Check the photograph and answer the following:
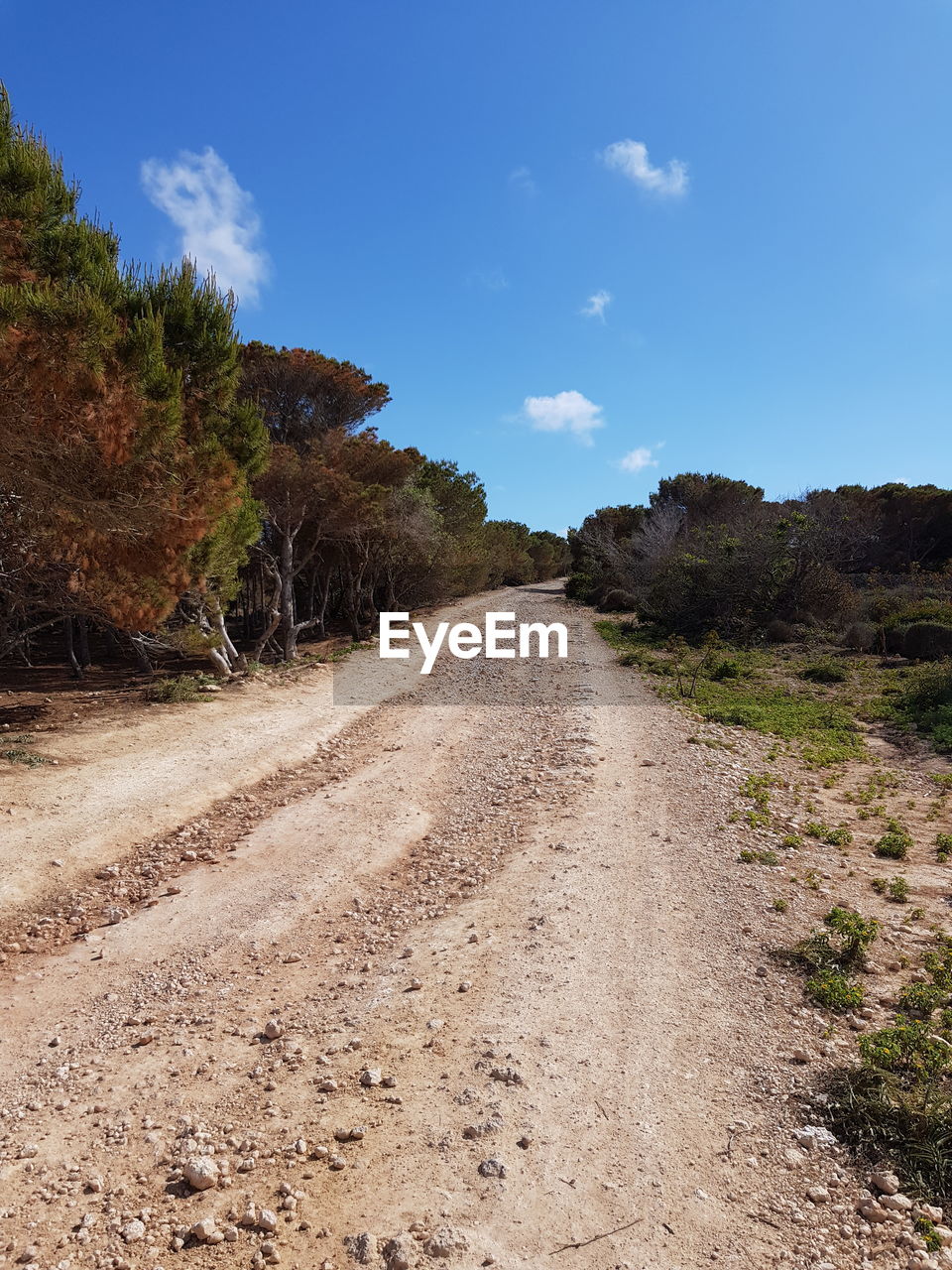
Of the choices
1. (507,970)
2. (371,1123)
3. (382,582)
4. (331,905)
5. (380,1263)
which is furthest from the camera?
(382,582)

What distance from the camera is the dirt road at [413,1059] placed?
2691mm

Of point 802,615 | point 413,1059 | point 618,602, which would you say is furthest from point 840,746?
point 618,602

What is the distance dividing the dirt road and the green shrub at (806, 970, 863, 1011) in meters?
0.23

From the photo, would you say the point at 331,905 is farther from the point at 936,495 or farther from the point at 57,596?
the point at 936,495

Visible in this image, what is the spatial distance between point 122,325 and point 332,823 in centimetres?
599

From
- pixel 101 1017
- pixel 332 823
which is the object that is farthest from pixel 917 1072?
pixel 332 823

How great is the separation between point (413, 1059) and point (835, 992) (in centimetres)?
254

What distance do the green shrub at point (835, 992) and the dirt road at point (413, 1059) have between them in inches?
9.1

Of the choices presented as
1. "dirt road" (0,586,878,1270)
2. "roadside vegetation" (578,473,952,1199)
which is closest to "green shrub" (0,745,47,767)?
"dirt road" (0,586,878,1270)

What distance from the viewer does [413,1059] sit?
12.2 feet

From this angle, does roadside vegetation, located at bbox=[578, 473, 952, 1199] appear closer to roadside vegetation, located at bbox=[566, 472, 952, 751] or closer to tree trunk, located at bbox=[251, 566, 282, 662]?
→ roadside vegetation, located at bbox=[566, 472, 952, 751]

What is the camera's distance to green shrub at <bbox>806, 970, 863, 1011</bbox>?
409cm

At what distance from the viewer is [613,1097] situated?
336 centimetres

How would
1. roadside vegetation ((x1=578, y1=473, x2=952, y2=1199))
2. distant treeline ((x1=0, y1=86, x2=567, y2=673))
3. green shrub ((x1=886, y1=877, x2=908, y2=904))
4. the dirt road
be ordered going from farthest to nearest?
distant treeline ((x1=0, y1=86, x2=567, y2=673)), green shrub ((x1=886, y1=877, x2=908, y2=904)), roadside vegetation ((x1=578, y1=473, x2=952, y2=1199)), the dirt road
